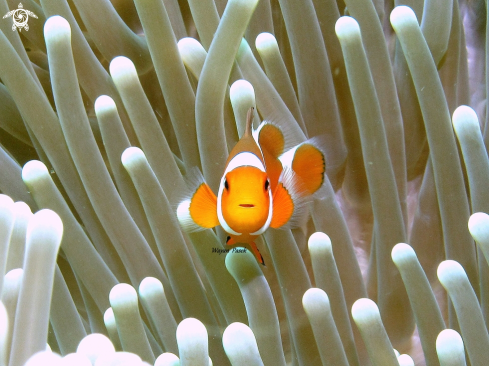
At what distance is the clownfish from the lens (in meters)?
0.66

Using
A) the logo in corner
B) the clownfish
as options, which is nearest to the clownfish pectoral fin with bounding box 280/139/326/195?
the clownfish

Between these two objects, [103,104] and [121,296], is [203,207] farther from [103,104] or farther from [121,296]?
[103,104]

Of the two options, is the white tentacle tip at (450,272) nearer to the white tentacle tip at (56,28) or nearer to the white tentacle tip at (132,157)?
the white tentacle tip at (132,157)

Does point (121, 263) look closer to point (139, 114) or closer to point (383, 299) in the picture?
point (139, 114)

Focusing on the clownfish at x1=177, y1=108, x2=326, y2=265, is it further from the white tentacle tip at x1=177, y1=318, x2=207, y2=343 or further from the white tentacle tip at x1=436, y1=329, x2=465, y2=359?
the white tentacle tip at x1=436, y1=329, x2=465, y2=359

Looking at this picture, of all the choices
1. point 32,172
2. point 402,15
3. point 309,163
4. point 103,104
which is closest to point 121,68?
point 103,104

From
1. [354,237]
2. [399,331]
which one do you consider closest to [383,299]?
[399,331]

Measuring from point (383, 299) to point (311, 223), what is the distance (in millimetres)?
194

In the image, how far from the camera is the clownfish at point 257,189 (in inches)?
25.8

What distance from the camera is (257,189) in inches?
26.0

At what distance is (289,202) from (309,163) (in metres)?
0.09

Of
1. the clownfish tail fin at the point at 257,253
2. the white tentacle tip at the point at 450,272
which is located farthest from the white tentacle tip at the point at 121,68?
the white tentacle tip at the point at 450,272

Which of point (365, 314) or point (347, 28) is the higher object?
point (347, 28)

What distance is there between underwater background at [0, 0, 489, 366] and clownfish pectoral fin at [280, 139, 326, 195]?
0.04 meters
